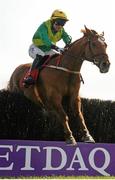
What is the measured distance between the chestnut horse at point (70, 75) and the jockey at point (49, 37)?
25cm

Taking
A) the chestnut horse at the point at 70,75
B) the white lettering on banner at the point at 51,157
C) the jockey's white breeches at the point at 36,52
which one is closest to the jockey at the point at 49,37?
the jockey's white breeches at the point at 36,52

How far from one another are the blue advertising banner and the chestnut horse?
292 mm

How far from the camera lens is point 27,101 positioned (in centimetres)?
1738

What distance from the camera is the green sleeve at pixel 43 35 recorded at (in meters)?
16.6

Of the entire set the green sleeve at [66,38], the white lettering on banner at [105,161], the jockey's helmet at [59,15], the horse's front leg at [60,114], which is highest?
the jockey's helmet at [59,15]

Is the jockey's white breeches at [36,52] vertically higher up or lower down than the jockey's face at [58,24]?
lower down

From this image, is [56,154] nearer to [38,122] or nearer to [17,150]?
[17,150]

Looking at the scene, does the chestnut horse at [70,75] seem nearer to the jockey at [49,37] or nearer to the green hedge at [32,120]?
the jockey at [49,37]

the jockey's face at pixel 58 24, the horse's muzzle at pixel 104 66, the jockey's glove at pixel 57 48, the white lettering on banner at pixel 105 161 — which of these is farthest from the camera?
the jockey's face at pixel 58 24

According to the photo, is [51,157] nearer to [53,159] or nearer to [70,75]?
[53,159]

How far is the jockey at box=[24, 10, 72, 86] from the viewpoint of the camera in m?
16.7

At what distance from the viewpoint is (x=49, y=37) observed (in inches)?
663

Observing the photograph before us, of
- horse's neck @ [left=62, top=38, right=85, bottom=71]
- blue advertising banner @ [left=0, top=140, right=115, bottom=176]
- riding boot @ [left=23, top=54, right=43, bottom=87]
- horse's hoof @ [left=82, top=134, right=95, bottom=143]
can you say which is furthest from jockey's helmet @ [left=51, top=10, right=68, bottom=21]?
blue advertising banner @ [left=0, top=140, right=115, bottom=176]

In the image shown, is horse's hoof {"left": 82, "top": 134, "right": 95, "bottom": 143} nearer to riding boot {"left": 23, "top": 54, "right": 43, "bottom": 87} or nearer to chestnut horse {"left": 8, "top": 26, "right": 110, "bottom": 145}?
chestnut horse {"left": 8, "top": 26, "right": 110, "bottom": 145}
